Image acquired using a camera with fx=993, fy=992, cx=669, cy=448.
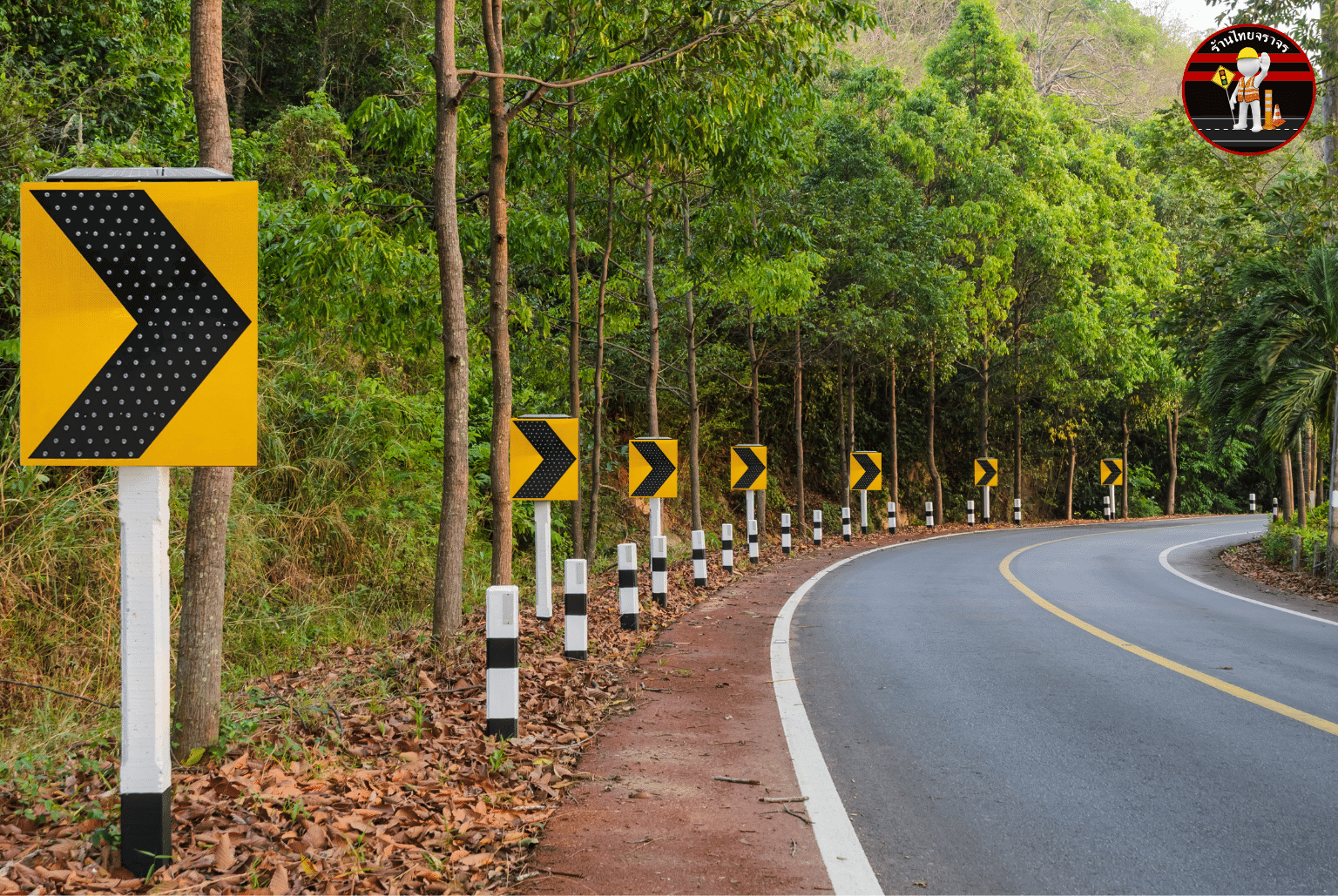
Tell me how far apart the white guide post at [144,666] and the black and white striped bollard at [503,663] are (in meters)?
2.28

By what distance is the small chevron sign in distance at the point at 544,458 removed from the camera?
927cm

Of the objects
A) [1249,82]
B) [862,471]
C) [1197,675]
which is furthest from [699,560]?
[1249,82]

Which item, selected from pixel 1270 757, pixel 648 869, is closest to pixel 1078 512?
pixel 1270 757

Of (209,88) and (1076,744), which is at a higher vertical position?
(209,88)

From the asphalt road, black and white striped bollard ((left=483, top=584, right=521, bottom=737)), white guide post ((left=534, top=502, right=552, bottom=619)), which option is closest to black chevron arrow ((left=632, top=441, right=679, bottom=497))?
the asphalt road

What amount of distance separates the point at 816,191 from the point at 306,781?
69.2 feet

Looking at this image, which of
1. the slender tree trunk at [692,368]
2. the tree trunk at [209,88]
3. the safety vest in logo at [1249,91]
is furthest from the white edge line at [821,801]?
the safety vest in logo at [1249,91]

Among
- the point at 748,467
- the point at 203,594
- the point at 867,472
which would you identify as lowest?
the point at 203,594

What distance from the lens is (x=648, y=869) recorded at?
4.07 metres

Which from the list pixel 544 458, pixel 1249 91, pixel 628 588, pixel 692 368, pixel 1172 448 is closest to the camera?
pixel 544 458

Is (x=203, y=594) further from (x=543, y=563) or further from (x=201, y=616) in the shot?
(x=543, y=563)

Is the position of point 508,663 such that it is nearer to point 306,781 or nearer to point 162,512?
point 306,781

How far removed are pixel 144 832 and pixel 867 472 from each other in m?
22.4

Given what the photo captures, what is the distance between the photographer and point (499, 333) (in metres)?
8.97
